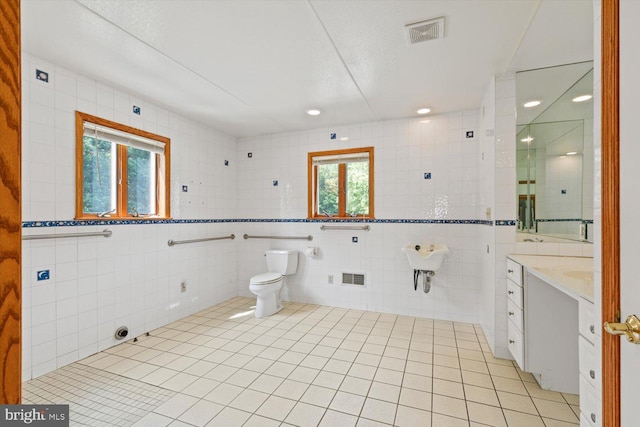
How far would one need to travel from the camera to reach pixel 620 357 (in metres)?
0.74

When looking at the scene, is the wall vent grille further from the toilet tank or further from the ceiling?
the ceiling

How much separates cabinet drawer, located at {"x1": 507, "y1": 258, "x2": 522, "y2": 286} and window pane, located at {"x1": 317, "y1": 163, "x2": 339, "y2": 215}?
205 centimetres

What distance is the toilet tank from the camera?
3692 millimetres

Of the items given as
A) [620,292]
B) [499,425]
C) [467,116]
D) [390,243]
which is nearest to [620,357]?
[620,292]

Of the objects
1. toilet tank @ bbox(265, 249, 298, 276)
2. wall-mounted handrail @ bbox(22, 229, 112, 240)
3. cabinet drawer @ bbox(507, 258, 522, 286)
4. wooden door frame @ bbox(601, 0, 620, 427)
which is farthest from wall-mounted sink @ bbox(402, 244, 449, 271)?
wall-mounted handrail @ bbox(22, 229, 112, 240)

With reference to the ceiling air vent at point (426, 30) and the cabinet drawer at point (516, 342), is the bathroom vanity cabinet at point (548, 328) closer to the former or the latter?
the cabinet drawer at point (516, 342)

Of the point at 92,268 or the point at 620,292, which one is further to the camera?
the point at 92,268

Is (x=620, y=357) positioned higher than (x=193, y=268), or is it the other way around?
(x=620, y=357)

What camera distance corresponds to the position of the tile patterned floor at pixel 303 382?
5.56 feet

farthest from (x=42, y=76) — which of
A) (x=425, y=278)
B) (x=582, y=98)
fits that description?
(x=582, y=98)

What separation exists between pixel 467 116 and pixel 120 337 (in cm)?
413

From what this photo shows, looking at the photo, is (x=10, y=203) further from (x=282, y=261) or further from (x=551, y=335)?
(x=282, y=261)

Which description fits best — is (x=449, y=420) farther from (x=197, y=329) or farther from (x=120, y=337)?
(x=120, y=337)
